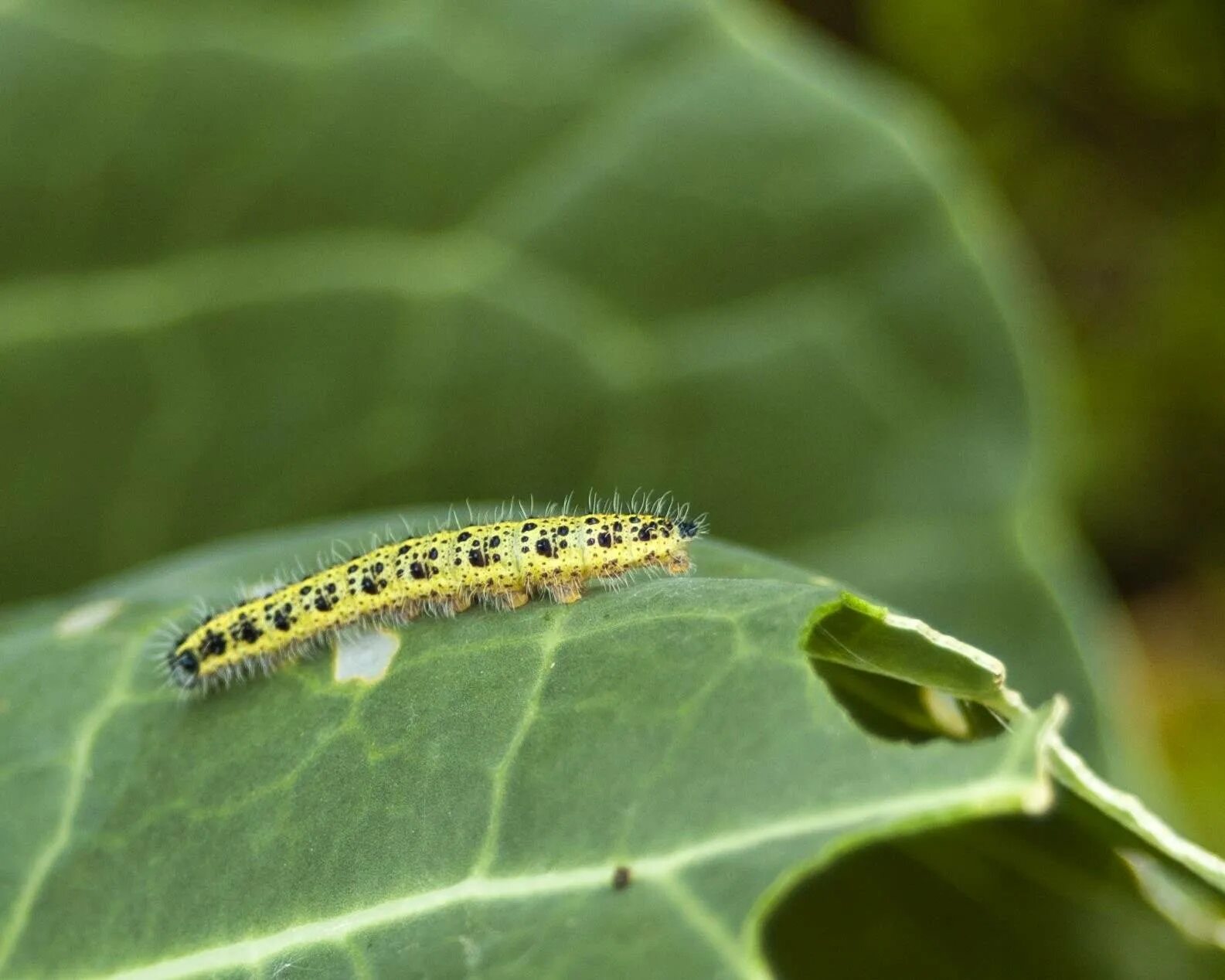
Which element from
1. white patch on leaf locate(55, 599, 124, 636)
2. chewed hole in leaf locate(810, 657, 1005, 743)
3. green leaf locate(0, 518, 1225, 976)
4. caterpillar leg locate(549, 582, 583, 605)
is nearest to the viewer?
green leaf locate(0, 518, 1225, 976)

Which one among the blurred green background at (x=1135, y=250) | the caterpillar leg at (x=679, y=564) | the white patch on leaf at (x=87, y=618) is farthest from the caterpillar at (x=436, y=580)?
the blurred green background at (x=1135, y=250)

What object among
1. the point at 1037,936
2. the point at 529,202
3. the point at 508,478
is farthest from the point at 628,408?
the point at 1037,936

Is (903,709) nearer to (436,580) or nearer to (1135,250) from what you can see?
(436,580)

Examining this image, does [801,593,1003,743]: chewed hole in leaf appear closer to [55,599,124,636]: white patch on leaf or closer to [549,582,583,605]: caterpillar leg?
[549,582,583,605]: caterpillar leg

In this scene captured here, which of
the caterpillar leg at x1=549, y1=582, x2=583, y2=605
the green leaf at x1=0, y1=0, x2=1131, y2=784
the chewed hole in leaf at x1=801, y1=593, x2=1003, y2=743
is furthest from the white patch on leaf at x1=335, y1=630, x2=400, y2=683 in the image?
the green leaf at x1=0, y1=0, x2=1131, y2=784

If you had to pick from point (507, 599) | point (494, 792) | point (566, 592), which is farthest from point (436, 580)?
point (494, 792)

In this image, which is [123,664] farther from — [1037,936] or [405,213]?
[1037,936]
